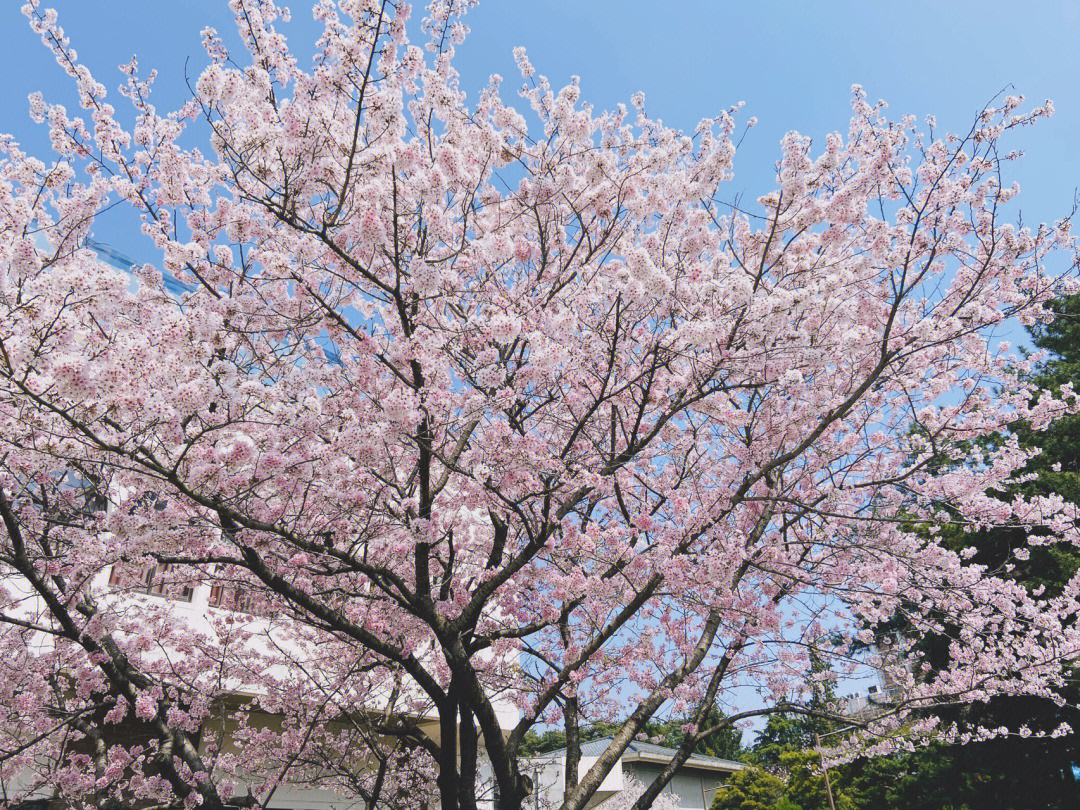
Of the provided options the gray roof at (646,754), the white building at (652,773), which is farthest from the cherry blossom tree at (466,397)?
the gray roof at (646,754)

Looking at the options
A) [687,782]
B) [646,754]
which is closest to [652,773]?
[687,782]

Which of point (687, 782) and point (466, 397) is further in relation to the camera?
point (687, 782)

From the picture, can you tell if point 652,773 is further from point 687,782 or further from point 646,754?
point 646,754

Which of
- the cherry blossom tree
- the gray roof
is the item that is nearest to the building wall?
the gray roof

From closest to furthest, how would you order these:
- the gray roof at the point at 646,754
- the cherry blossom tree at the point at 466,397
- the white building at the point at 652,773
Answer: the cherry blossom tree at the point at 466,397 < the white building at the point at 652,773 < the gray roof at the point at 646,754

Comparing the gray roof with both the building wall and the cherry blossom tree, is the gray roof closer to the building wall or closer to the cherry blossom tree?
the building wall

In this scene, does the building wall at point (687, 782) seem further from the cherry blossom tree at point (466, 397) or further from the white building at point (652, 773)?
the cherry blossom tree at point (466, 397)

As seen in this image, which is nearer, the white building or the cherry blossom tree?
the cherry blossom tree

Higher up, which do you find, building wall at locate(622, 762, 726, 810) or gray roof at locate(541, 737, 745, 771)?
gray roof at locate(541, 737, 745, 771)

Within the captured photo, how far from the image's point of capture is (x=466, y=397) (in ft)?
16.9

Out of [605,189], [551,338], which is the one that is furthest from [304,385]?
[605,189]

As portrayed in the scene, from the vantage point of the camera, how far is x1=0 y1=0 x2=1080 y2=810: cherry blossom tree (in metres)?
4.07

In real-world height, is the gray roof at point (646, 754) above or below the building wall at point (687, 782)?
above

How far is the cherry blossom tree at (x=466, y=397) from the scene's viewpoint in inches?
160
